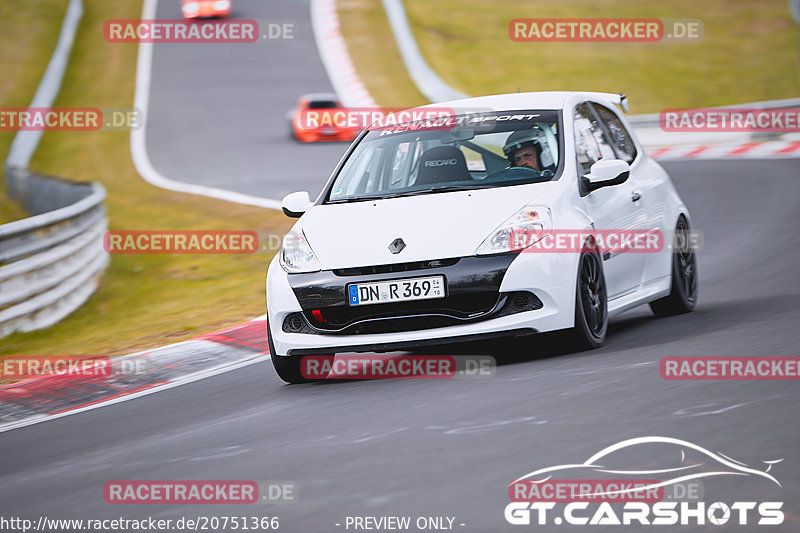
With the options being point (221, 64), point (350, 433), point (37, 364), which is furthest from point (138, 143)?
point (350, 433)

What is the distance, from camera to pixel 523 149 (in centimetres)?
803

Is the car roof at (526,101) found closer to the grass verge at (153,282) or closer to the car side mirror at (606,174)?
the car side mirror at (606,174)

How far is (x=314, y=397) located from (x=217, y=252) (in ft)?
28.2

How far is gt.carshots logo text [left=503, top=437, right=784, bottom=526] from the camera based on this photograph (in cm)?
423

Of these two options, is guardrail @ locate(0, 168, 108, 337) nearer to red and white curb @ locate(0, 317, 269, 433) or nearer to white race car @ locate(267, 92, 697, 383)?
red and white curb @ locate(0, 317, 269, 433)

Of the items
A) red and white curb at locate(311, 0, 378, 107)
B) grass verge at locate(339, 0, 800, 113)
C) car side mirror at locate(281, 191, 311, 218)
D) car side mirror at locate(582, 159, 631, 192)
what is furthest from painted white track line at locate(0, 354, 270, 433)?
red and white curb at locate(311, 0, 378, 107)

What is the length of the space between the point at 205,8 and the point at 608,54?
1327cm

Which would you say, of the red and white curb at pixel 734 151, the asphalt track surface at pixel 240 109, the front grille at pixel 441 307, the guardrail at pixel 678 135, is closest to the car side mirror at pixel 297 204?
→ the front grille at pixel 441 307

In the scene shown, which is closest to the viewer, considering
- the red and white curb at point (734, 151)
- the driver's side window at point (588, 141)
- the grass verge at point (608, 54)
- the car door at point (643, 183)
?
the driver's side window at point (588, 141)

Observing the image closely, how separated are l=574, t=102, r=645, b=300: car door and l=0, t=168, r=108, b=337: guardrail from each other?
5341mm

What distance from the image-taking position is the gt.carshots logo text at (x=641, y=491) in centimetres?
423

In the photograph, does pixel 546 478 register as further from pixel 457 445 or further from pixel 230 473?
pixel 230 473

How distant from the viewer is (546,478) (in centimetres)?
475

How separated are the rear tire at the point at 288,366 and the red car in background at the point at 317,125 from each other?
1881 cm
